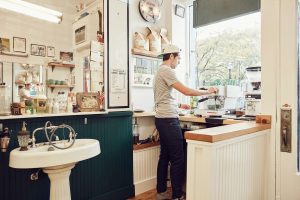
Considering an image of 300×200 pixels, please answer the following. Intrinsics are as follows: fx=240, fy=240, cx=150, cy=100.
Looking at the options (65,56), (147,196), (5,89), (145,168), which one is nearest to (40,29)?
(65,56)

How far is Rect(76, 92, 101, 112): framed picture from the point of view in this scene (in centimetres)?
226

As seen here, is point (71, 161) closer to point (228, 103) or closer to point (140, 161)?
point (140, 161)

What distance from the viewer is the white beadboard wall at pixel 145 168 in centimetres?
271

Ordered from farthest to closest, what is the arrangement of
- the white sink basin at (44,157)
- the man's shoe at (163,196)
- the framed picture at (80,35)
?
the man's shoe at (163,196) < the framed picture at (80,35) < the white sink basin at (44,157)

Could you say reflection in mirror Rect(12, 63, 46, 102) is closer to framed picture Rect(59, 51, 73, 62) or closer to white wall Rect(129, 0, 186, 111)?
framed picture Rect(59, 51, 73, 62)

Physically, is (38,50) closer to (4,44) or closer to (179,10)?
(4,44)

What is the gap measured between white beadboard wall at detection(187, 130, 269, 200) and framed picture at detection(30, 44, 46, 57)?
1.73 meters

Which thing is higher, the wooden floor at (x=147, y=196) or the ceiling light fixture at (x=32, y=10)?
the ceiling light fixture at (x=32, y=10)

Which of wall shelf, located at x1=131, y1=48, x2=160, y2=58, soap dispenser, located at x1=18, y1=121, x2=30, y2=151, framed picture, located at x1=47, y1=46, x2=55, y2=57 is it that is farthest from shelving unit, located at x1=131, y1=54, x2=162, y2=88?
soap dispenser, located at x1=18, y1=121, x2=30, y2=151

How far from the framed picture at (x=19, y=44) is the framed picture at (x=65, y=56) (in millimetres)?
339

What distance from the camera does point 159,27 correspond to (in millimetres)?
3197

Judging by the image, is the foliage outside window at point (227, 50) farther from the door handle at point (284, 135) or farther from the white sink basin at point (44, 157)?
the white sink basin at point (44, 157)

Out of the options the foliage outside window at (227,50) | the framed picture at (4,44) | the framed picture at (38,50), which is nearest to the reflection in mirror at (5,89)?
the framed picture at (4,44)

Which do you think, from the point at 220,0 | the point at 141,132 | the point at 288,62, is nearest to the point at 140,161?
the point at 141,132
